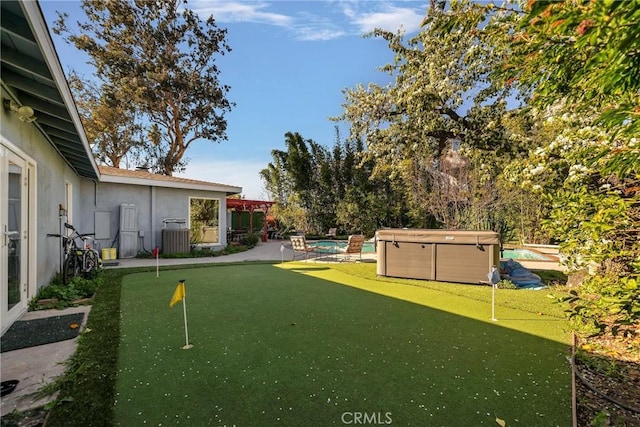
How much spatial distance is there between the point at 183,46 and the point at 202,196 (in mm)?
13445

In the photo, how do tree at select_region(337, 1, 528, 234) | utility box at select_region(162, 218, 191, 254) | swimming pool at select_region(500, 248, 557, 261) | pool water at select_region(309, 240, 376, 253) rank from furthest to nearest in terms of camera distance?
1. pool water at select_region(309, 240, 376, 253)
2. utility box at select_region(162, 218, 191, 254)
3. swimming pool at select_region(500, 248, 557, 261)
4. tree at select_region(337, 1, 528, 234)

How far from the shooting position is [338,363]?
3.04 metres

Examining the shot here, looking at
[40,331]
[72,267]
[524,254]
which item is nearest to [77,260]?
[72,267]

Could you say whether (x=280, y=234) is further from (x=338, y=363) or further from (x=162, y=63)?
(x=338, y=363)

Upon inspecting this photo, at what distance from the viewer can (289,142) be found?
21.3 m

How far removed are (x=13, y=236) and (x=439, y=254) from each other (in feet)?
23.8

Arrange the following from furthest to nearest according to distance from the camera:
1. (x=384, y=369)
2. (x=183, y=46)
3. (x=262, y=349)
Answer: (x=183, y=46) → (x=262, y=349) → (x=384, y=369)

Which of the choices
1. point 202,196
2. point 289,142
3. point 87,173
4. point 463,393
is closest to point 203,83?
point 289,142

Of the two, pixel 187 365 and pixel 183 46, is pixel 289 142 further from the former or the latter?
pixel 187 365

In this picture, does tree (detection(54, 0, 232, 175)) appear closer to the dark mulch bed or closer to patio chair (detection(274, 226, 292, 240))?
→ patio chair (detection(274, 226, 292, 240))

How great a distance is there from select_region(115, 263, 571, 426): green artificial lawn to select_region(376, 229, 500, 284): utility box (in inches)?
56.8

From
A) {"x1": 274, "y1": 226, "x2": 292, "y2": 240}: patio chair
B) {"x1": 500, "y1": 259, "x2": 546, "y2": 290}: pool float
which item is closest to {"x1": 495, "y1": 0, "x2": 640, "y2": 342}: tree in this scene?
{"x1": 500, "y1": 259, "x2": 546, "y2": 290}: pool float

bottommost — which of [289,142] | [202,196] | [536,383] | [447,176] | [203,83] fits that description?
[536,383]

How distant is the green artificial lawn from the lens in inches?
89.5
